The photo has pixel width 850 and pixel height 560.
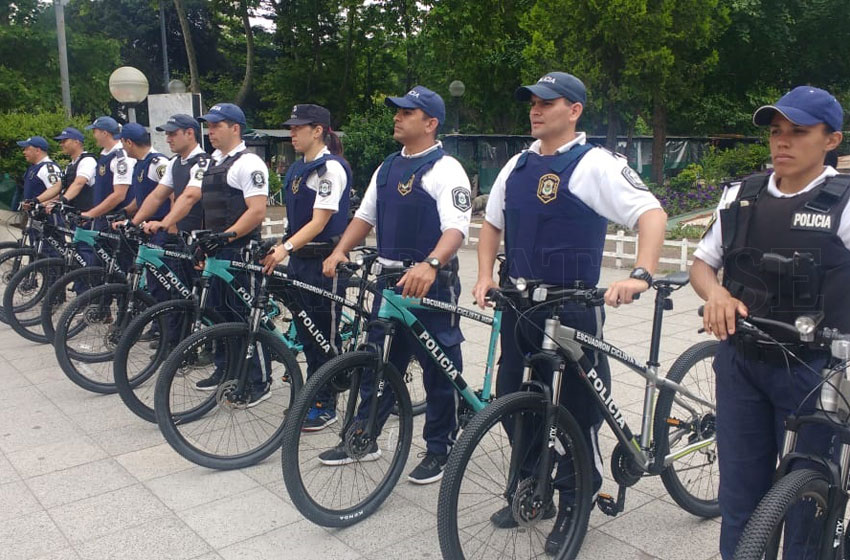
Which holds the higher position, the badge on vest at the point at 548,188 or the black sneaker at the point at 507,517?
the badge on vest at the point at 548,188

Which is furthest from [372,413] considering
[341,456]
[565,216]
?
[565,216]

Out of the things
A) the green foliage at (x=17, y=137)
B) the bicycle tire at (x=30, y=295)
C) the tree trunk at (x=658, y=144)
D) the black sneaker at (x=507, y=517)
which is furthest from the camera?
the tree trunk at (x=658, y=144)

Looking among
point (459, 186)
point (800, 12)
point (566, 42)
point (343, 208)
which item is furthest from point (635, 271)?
point (800, 12)

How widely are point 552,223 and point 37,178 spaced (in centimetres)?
741

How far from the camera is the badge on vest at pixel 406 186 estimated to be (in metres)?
3.96

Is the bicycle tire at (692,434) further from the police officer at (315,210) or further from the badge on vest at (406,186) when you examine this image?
the police officer at (315,210)

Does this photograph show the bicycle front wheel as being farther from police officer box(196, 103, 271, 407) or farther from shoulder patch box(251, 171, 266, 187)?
shoulder patch box(251, 171, 266, 187)

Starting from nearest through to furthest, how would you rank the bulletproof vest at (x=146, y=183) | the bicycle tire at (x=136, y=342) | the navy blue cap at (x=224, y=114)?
the bicycle tire at (x=136, y=342) → the navy blue cap at (x=224, y=114) → the bulletproof vest at (x=146, y=183)

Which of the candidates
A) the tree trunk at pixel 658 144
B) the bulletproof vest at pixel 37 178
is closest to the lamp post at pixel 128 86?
the bulletproof vest at pixel 37 178

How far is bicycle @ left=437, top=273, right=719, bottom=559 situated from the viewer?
282cm

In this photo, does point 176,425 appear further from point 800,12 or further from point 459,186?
point 800,12

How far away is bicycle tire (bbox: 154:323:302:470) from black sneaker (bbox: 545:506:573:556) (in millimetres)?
1768

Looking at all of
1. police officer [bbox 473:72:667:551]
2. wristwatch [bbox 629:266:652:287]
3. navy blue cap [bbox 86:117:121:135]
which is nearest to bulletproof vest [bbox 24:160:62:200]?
navy blue cap [bbox 86:117:121:135]

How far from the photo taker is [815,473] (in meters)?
2.30
